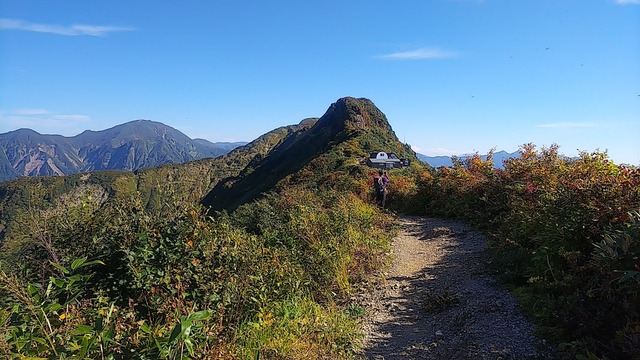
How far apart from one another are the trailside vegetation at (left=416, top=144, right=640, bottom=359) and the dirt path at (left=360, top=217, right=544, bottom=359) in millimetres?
329

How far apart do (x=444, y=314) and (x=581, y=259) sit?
1968 mm

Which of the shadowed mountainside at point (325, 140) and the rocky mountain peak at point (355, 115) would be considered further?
the rocky mountain peak at point (355, 115)

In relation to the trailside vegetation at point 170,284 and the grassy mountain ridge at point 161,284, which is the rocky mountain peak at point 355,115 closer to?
the grassy mountain ridge at point 161,284

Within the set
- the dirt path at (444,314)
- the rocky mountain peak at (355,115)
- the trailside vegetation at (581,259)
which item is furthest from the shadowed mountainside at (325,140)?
the trailside vegetation at (581,259)

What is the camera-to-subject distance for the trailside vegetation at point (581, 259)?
347 centimetres

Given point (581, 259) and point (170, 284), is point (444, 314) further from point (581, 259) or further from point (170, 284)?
point (170, 284)

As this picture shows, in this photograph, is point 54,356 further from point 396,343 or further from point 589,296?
point 589,296

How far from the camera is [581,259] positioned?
4750mm

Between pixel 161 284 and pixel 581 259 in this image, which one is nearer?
pixel 161 284

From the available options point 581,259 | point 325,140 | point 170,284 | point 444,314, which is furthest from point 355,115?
point 170,284

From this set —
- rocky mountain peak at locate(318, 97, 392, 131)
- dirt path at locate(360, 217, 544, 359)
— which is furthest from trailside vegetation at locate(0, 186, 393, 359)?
rocky mountain peak at locate(318, 97, 392, 131)

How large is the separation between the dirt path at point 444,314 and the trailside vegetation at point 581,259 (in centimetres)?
33

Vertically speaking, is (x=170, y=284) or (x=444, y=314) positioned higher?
(x=170, y=284)

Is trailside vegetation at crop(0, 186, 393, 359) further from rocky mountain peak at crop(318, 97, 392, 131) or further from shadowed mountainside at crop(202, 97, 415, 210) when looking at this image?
rocky mountain peak at crop(318, 97, 392, 131)
